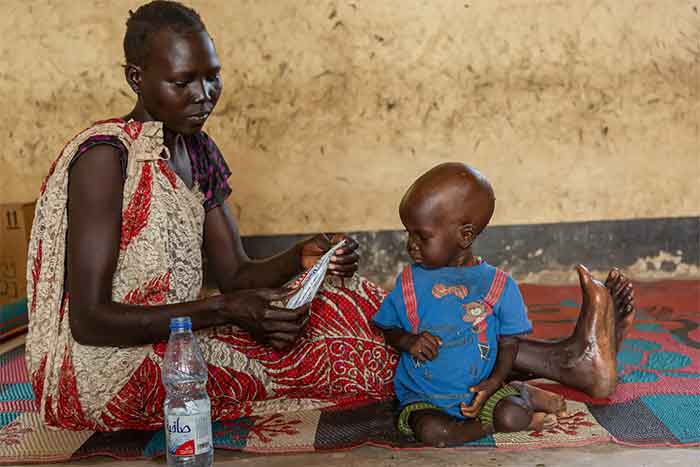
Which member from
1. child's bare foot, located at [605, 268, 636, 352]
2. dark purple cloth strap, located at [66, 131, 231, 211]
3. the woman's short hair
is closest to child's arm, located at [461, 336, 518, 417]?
child's bare foot, located at [605, 268, 636, 352]

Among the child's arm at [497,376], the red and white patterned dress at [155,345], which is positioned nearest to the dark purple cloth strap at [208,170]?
the red and white patterned dress at [155,345]

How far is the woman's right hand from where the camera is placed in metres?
2.17

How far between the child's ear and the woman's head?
2.72 feet

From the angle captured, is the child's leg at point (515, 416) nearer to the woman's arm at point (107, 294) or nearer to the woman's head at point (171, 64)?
the woman's arm at point (107, 294)

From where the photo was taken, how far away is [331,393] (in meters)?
2.57

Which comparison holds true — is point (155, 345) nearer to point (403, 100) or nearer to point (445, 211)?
point (445, 211)

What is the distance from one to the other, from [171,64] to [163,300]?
688mm

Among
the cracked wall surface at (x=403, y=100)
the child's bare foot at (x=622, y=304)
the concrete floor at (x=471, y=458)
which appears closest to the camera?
the concrete floor at (x=471, y=458)

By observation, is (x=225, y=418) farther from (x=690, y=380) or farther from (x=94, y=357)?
(x=690, y=380)

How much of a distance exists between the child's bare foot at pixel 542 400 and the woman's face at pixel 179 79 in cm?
128

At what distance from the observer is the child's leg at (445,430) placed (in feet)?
7.34

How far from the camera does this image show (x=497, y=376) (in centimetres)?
230

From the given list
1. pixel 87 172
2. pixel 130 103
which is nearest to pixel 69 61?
pixel 130 103

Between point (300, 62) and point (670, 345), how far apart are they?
106 inches
